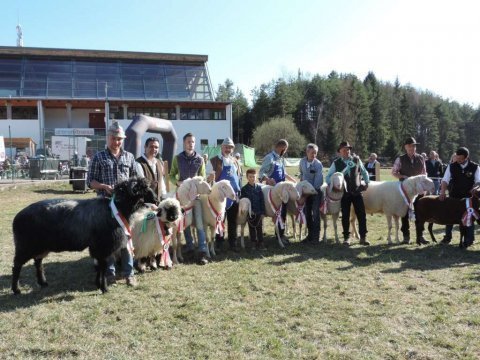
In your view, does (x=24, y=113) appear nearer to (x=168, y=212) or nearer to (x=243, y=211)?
(x=243, y=211)

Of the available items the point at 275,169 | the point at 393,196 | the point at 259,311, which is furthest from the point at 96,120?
the point at 259,311

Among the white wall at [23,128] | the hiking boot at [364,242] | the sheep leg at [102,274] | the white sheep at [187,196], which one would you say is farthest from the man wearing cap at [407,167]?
the white wall at [23,128]

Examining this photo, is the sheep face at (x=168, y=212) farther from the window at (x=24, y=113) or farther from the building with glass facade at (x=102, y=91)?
the window at (x=24, y=113)

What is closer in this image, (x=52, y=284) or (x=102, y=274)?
(x=102, y=274)

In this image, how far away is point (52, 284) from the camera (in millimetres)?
6184

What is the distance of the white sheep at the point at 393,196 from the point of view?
861 cm

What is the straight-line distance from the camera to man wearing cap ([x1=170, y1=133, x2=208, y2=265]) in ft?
24.7

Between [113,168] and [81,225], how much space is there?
A: 963 millimetres

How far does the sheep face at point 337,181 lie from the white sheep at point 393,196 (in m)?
1.15

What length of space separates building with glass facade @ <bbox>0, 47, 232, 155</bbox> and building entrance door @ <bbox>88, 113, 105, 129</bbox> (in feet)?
0.34

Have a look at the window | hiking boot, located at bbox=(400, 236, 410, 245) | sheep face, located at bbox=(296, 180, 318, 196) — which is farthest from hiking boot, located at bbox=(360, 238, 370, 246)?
the window

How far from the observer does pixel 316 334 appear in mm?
4293

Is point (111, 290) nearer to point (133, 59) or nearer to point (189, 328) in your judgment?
point (189, 328)

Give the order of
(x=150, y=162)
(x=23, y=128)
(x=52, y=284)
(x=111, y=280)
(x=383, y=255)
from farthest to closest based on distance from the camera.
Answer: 1. (x=23, y=128)
2. (x=383, y=255)
3. (x=150, y=162)
4. (x=111, y=280)
5. (x=52, y=284)
